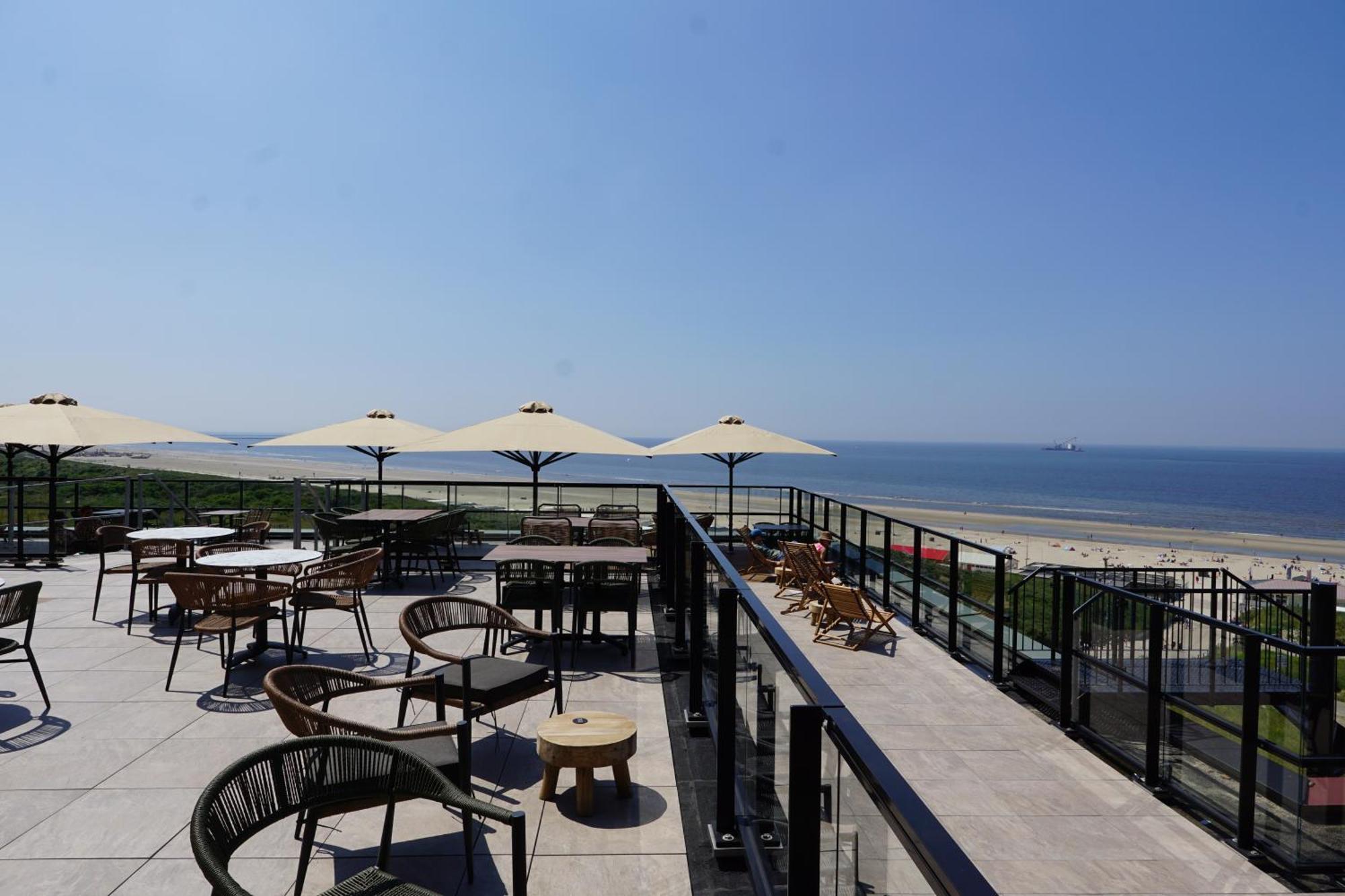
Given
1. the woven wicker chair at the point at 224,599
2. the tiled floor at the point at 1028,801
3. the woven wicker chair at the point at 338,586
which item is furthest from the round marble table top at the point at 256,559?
the tiled floor at the point at 1028,801

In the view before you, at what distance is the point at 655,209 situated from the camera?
23859 mm

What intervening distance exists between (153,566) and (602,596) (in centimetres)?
451

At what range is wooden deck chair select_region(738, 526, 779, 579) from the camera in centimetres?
1041

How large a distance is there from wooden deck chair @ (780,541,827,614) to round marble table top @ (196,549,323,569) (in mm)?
5080

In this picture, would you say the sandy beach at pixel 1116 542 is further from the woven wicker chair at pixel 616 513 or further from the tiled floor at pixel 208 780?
the tiled floor at pixel 208 780

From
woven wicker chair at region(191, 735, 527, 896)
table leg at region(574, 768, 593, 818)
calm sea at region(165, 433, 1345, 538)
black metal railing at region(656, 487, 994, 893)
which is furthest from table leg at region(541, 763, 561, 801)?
calm sea at region(165, 433, 1345, 538)

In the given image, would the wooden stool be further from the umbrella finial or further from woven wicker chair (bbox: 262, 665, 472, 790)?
the umbrella finial

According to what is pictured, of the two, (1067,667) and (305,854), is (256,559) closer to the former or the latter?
(305,854)

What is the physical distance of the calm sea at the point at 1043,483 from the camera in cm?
5112

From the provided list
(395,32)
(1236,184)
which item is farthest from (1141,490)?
(395,32)

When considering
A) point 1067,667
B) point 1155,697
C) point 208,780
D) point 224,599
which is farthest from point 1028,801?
point 224,599

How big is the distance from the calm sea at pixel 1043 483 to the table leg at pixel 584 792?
36.3 metres

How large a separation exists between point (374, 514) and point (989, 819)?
24.9 ft

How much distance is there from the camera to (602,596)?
19.2ft
